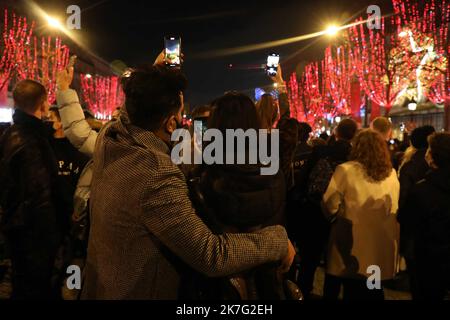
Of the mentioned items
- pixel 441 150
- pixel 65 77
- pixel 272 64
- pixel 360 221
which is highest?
pixel 272 64

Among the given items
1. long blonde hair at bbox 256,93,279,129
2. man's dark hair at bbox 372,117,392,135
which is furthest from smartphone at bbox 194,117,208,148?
man's dark hair at bbox 372,117,392,135

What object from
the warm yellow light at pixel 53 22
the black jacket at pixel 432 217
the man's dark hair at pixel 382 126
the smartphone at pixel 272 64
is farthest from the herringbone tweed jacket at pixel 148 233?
the warm yellow light at pixel 53 22

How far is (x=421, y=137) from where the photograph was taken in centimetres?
600

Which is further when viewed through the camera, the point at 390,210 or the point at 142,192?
the point at 390,210

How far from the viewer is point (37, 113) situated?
152 inches

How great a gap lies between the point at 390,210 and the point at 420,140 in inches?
74.0

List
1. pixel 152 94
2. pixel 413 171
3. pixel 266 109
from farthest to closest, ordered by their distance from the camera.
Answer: pixel 413 171
pixel 266 109
pixel 152 94

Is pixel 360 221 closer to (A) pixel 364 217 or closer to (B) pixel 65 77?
(A) pixel 364 217

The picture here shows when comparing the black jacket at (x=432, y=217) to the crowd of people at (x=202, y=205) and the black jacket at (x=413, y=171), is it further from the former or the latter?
the black jacket at (x=413, y=171)

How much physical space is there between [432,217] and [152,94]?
3.05 m

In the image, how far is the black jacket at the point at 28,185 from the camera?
142 inches

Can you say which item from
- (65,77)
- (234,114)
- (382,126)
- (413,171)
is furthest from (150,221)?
(382,126)
